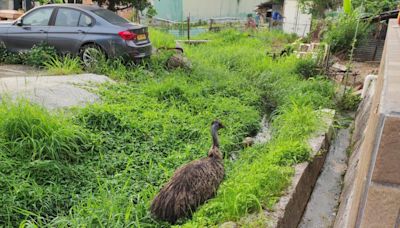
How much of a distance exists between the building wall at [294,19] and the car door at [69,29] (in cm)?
1584

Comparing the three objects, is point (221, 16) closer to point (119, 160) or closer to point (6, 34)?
point (6, 34)

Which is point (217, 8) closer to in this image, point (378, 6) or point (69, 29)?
point (378, 6)

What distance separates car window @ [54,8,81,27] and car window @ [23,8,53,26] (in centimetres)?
32

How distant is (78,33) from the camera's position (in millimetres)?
9047

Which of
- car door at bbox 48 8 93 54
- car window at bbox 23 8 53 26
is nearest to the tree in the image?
car door at bbox 48 8 93 54

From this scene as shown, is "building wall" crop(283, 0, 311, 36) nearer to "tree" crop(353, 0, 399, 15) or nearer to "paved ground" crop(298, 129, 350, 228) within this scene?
"tree" crop(353, 0, 399, 15)

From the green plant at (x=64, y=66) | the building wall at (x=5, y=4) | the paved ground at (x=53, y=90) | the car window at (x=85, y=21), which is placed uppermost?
the building wall at (x=5, y=4)

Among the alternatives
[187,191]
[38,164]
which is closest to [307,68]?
[187,191]

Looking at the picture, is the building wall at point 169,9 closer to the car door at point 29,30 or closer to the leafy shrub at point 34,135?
the car door at point 29,30

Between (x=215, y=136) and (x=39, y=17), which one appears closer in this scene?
(x=215, y=136)

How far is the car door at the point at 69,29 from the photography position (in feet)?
29.8

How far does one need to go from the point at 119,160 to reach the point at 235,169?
1849 millimetres

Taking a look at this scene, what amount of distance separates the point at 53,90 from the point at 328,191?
5.43m

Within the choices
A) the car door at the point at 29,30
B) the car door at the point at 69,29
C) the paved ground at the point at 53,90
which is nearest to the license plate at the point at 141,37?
the car door at the point at 69,29
